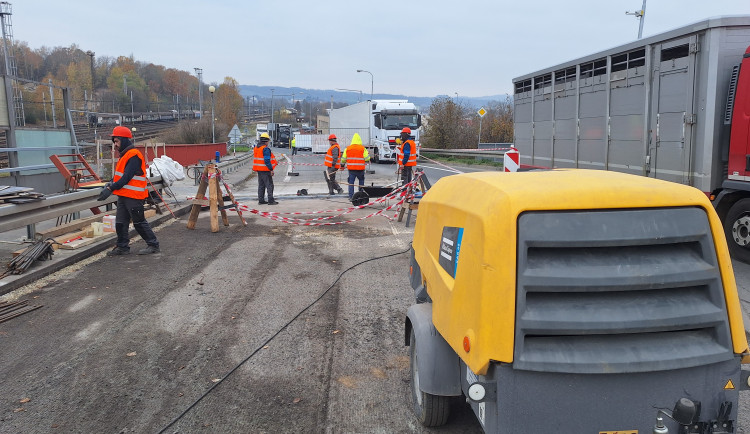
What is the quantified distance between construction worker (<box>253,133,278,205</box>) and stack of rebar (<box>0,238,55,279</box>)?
7553mm

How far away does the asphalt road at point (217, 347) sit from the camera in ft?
13.0

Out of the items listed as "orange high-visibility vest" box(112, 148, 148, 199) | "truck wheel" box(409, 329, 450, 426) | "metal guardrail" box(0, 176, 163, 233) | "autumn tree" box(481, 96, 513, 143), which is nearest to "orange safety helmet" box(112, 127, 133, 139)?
"orange high-visibility vest" box(112, 148, 148, 199)

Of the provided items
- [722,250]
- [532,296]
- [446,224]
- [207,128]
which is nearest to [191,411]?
[446,224]

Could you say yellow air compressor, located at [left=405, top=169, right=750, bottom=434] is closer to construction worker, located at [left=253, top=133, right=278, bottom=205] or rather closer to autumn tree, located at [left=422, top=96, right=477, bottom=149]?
construction worker, located at [left=253, top=133, right=278, bottom=205]

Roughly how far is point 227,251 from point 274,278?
6.69 feet

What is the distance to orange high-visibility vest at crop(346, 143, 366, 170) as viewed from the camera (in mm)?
15766

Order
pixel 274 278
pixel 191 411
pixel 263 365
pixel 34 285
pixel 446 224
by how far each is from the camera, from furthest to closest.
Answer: pixel 274 278
pixel 34 285
pixel 263 365
pixel 191 411
pixel 446 224

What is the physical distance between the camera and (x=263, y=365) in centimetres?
484

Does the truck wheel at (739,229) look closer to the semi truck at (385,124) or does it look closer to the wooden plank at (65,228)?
the wooden plank at (65,228)

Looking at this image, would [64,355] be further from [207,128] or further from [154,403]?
[207,128]

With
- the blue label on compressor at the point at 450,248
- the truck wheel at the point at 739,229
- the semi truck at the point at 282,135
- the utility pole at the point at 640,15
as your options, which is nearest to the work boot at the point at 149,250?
the blue label on compressor at the point at 450,248

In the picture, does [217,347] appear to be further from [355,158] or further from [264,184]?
[264,184]

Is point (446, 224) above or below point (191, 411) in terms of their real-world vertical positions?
above

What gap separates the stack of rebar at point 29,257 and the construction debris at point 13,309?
897 millimetres
